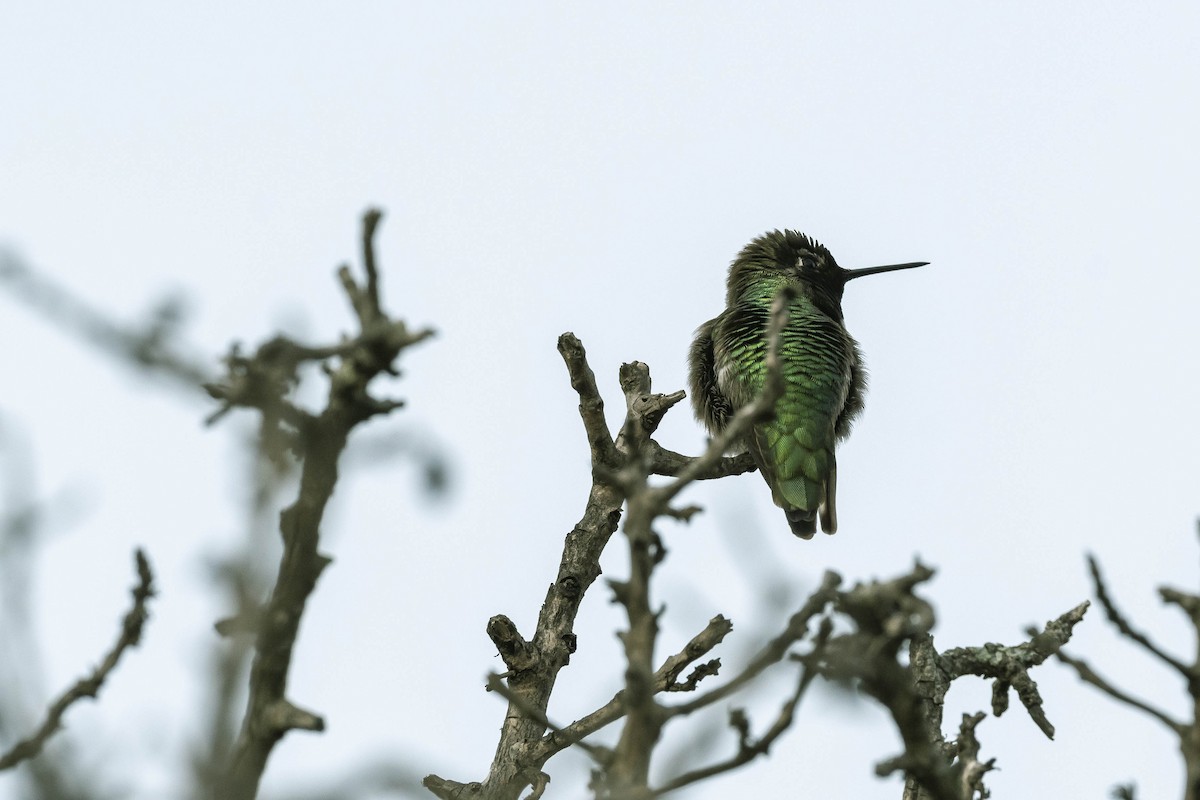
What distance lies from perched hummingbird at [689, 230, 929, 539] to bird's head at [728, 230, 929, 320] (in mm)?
19

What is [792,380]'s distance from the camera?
10.1 metres

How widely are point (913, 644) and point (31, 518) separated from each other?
4.29m

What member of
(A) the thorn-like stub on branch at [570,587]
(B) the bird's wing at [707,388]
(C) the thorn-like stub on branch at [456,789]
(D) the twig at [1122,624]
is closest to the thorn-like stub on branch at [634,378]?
(A) the thorn-like stub on branch at [570,587]

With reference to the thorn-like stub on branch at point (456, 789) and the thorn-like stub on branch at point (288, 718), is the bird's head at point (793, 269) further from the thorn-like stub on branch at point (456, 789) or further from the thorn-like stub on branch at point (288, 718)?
the thorn-like stub on branch at point (288, 718)

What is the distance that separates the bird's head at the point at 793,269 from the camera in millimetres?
12242

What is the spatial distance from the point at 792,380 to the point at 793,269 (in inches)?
108

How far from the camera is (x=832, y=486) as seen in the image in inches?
385

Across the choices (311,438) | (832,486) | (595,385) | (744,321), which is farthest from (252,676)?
(744,321)

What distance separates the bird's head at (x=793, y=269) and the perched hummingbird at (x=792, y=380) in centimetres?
2

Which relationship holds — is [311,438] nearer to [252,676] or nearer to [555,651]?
[252,676]

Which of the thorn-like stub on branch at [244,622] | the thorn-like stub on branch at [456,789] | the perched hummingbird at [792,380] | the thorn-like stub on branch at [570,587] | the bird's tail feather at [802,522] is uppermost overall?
the perched hummingbird at [792,380]

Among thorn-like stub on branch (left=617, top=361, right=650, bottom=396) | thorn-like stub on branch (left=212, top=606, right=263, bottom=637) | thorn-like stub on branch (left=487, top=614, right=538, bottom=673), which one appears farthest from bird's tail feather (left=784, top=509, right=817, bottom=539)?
thorn-like stub on branch (left=212, top=606, right=263, bottom=637)

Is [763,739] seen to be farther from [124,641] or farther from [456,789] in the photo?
[456,789]

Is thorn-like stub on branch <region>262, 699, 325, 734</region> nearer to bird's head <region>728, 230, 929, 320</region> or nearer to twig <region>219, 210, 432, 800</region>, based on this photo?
twig <region>219, 210, 432, 800</region>
